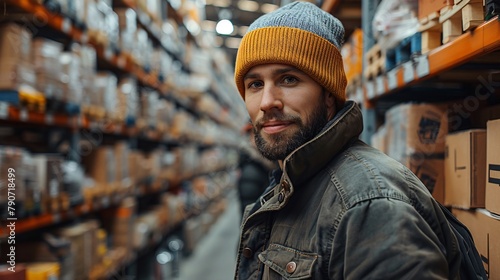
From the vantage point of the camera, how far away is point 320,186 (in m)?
1.31

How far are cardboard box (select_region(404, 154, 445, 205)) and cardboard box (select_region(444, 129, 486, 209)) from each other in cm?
8

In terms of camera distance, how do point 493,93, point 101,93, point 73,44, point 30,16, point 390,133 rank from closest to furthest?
point 493,93
point 390,133
point 30,16
point 73,44
point 101,93

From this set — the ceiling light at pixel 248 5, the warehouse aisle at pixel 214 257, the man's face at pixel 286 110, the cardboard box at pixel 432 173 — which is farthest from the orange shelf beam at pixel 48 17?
the ceiling light at pixel 248 5

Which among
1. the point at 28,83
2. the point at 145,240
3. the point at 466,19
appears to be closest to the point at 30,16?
the point at 28,83

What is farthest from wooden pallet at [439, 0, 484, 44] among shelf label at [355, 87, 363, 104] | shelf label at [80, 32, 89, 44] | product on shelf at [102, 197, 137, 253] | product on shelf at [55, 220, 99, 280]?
product on shelf at [102, 197, 137, 253]

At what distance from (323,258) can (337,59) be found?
2.41 ft

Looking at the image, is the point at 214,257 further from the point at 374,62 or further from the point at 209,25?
the point at 209,25

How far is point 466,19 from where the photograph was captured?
148 cm

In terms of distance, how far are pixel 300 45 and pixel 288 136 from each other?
0.96 ft

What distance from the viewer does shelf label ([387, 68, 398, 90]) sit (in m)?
2.18

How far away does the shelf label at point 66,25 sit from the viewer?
118 inches

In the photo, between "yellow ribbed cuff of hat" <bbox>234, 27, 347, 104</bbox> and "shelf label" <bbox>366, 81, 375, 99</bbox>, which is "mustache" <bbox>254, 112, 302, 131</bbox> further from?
"shelf label" <bbox>366, 81, 375, 99</bbox>

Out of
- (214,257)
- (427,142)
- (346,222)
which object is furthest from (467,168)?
(214,257)

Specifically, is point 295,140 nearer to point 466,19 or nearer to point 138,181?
point 466,19
